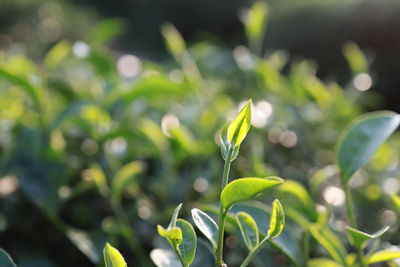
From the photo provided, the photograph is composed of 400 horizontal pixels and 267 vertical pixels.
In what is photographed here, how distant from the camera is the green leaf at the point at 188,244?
0.65 metres

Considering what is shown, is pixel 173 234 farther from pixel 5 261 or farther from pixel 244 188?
pixel 5 261

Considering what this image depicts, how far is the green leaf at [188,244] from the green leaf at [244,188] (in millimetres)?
64

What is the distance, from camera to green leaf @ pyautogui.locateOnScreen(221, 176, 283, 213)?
608 mm

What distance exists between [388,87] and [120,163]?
16.4 ft

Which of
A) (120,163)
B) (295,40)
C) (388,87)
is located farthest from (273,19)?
(120,163)

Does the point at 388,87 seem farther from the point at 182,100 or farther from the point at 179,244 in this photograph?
the point at 179,244

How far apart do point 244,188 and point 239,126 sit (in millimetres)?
67

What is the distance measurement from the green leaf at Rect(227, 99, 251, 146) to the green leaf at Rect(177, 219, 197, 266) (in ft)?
0.37

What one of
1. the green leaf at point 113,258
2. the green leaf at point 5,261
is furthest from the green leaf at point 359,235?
the green leaf at point 5,261

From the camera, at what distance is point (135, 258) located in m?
0.97

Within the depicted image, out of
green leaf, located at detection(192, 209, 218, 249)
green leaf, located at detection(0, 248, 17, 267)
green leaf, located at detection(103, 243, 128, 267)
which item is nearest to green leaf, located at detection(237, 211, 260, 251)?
green leaf, located at detection(192, 209, 218, 249)

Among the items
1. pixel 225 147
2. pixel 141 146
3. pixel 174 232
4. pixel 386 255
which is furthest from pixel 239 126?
pixel 141 146

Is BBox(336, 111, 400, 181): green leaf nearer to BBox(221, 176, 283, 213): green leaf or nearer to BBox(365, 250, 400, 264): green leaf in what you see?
BBox(365, 250, 400, 264): green leaf

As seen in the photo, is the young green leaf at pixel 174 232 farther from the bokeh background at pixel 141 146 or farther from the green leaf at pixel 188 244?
the bokeh background at pixel 141 146
